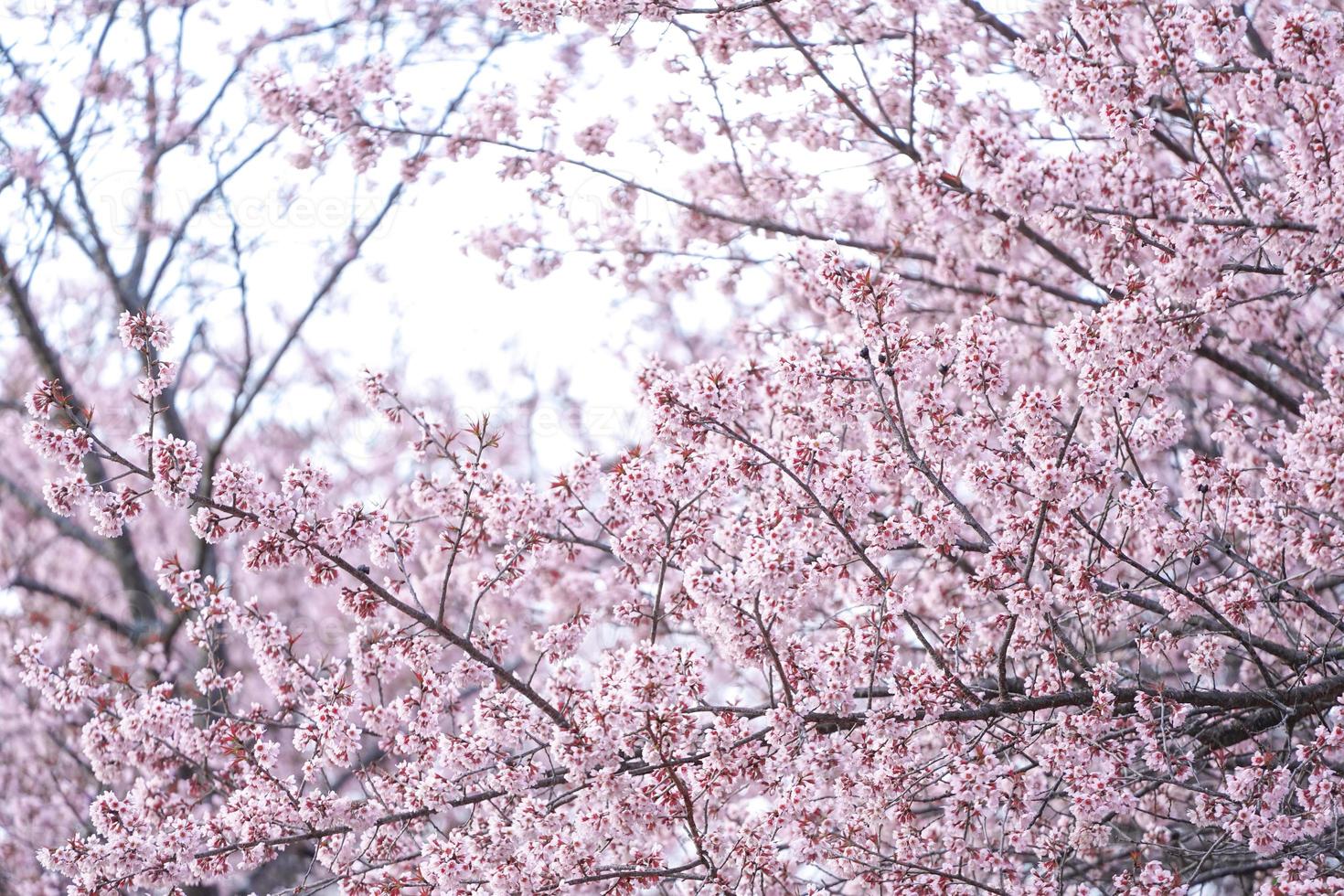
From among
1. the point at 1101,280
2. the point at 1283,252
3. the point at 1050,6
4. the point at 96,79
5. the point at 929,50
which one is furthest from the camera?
the point at 96,79

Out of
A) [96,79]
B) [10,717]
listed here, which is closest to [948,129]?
[96,79]

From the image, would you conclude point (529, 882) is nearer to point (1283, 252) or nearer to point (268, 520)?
point (268, 520)

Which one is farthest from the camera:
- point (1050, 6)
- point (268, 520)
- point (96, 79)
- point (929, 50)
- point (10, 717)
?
point (10, 717)

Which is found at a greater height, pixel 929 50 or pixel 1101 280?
pixel 929 50

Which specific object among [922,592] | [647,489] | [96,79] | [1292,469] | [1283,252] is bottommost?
[1292,469]

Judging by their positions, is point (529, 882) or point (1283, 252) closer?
point (529, 882)

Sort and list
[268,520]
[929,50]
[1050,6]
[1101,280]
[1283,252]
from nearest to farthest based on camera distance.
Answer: [268,520]
[1283,252]
[1101,280]
[1050,6]
[929,50]

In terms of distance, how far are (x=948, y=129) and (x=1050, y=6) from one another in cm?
87

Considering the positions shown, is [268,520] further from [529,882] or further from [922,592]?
[922,592]

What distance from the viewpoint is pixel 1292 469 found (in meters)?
4.38

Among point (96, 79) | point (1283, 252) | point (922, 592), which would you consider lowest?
point (1283, 252)

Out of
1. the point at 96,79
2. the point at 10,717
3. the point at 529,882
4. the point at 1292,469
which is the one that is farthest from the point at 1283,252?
the point at 10,717

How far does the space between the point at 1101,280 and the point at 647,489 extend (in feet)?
8.62

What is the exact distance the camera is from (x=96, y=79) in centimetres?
1048
